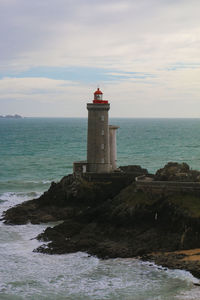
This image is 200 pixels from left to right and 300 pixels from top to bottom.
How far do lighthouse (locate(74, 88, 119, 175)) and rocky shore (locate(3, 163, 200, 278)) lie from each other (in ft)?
8.30

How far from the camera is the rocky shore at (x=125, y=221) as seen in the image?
23844 millimetres

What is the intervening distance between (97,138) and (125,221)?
991 cm

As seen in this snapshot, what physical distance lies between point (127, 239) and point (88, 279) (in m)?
4.51

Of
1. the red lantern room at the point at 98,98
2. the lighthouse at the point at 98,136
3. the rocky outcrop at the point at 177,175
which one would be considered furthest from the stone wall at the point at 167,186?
the red lantern room at the point at 98,98

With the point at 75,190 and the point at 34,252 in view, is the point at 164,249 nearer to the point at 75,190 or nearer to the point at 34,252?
the point at 34,252

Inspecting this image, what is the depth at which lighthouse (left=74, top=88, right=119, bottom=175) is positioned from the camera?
35.1 m

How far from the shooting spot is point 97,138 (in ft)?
116

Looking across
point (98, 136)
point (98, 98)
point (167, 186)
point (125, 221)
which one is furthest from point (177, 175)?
point (98, 98)

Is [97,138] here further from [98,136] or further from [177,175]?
[177,175]

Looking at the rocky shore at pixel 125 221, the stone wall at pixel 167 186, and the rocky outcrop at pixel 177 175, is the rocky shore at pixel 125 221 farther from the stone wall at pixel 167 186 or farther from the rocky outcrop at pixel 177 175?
the stone wall at pixel 167 186

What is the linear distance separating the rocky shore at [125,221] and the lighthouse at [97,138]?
2529 mm

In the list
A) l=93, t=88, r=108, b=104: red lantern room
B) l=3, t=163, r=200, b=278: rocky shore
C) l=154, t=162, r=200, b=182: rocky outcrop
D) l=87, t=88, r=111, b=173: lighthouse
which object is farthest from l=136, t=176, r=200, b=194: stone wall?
l=93, t=88, r=108, b=104: red lantern room

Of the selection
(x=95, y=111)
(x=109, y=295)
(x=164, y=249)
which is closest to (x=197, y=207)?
(x=164, y=249)

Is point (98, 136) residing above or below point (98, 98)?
below
